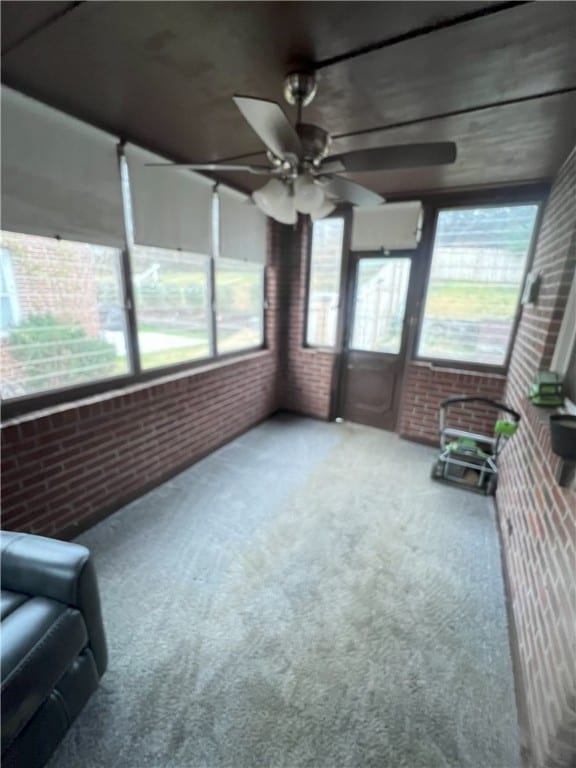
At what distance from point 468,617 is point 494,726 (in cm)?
46

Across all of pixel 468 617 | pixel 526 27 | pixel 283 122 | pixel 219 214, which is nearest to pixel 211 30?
pixel 283 122

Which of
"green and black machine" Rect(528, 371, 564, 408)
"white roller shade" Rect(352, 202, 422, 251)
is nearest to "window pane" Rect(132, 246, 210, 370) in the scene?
"white roller shade" Rect(352, 202, 422, 251)

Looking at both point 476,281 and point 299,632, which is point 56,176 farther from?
point 476,281

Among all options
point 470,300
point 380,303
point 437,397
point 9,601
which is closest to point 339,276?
point 380,303

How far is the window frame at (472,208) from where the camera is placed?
2.83 metres

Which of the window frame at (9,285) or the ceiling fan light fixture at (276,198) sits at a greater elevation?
the ceiling fan light fixture at (276,198)

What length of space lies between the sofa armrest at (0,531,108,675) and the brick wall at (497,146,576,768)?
1623 mm

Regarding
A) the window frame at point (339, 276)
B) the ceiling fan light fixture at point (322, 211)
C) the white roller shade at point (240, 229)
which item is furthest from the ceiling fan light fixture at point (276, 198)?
the window frame at point (339, 276)

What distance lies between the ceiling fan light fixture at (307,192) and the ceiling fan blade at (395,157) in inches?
3.5

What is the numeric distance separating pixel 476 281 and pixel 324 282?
157 cm

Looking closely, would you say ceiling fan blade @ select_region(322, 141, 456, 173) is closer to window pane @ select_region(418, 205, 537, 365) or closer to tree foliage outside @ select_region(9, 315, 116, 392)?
tree foliage outside @ select_region(9, 315, 116, 392)

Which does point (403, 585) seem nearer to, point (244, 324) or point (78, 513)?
point (78, 513)

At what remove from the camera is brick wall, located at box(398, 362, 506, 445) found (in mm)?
3242

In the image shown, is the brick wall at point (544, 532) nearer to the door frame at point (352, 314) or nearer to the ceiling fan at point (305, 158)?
the door frame at point (352, 314)
